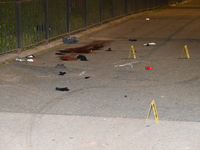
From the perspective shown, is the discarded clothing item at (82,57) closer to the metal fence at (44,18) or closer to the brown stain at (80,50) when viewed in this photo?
the brown stain at (80,50)

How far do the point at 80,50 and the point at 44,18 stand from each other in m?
1.66

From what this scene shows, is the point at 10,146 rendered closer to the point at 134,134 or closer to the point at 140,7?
the point at 134,134

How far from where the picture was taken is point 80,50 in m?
13.2

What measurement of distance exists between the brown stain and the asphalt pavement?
28 millimetres

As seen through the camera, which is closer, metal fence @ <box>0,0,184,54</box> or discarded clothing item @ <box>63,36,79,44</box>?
metal fence @ <box>0,0,184,54</box>

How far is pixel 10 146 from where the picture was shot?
5488 millimetres

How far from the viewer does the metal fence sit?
12172 mm

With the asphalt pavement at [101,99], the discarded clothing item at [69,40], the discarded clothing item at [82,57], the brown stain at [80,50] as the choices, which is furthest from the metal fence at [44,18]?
the discarded clothing item at [82,57]

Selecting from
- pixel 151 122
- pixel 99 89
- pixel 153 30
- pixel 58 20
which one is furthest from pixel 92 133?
pixel 153 30

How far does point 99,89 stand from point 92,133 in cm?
252

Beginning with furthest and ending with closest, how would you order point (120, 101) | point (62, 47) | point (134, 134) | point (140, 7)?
point (140, 7), point (62, 47), point (120, 101), point (134, 134)

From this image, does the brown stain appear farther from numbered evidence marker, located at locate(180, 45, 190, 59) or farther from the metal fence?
numbered evidence marker, located at locate(180, 45, 190, 59)

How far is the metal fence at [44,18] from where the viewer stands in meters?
12.2

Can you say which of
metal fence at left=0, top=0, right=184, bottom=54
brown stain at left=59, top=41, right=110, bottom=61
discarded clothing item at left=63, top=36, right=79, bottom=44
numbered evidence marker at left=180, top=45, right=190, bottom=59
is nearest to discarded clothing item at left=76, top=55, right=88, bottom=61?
Answer: brown stain at left=59, top=41, right=110, bottom=61
